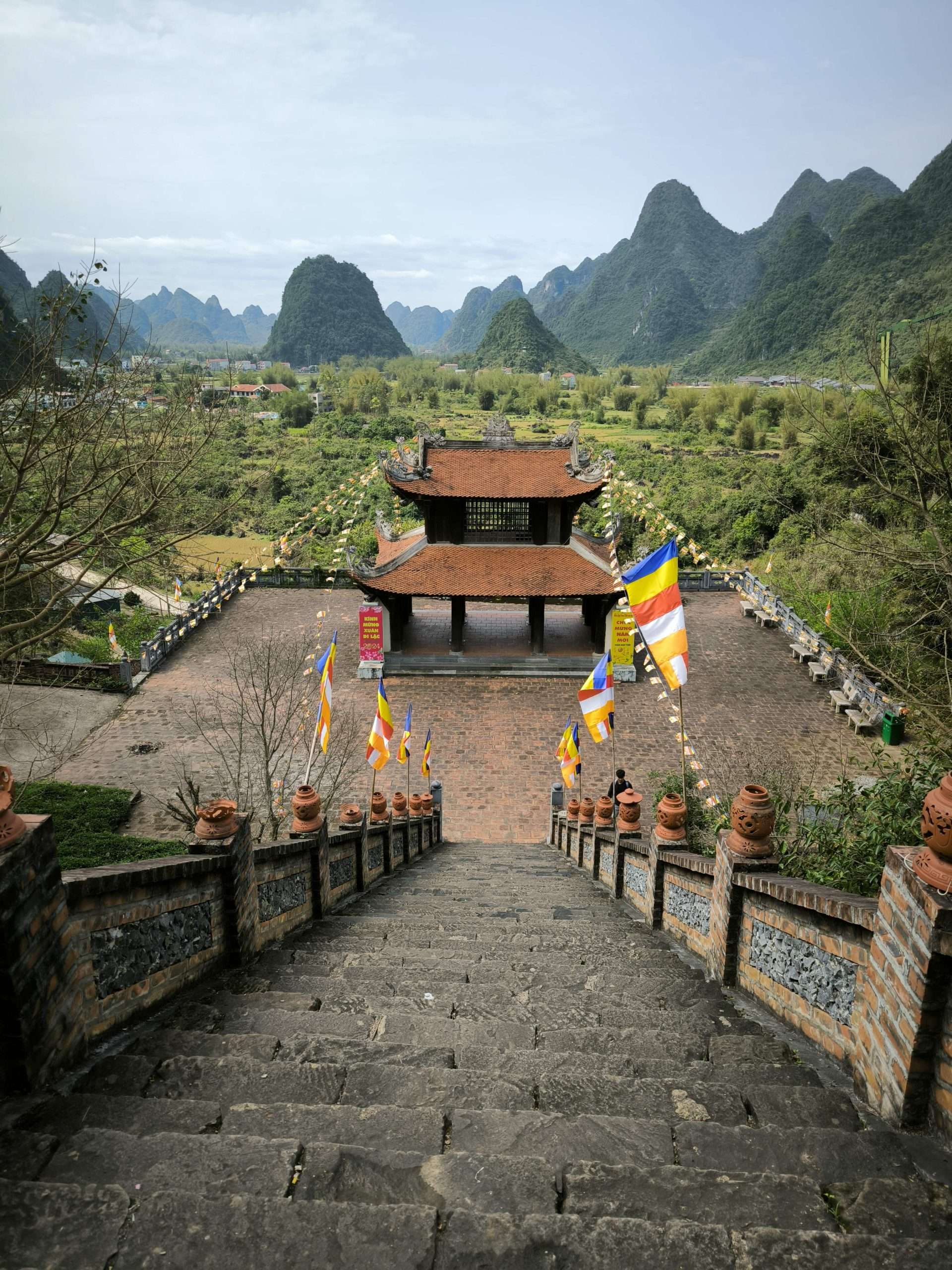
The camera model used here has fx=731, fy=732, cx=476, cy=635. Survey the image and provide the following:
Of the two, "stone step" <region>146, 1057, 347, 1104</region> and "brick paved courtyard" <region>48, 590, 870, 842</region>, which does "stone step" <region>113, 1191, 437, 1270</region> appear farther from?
"brick paved courtyard" <region>48, 590, 870, 842</region>

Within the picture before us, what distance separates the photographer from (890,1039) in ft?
11.0

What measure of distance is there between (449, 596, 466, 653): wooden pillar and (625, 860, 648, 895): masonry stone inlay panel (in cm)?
1329

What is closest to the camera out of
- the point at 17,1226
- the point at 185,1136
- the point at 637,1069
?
the point at 17,1226

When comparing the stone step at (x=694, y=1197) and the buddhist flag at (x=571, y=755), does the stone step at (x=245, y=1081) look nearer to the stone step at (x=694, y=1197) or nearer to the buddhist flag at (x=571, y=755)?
the stone step at (x=694, y=1197)

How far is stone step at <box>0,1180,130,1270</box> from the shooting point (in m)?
2.40

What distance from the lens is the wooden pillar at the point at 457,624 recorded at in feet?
69.9

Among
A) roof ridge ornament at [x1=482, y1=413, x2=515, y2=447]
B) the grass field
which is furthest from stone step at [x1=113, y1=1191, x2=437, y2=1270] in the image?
the grass field

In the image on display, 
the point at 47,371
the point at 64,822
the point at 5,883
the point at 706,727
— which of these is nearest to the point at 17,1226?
the point at 5,883

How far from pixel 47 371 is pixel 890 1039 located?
33.8ft

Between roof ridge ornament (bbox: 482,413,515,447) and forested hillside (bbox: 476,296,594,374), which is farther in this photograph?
forested hillside (bbox: 476,296,594,374)

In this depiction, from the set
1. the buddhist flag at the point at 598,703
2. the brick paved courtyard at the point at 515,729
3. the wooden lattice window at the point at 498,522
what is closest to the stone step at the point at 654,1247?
the buddhist flag at the point at 598,703

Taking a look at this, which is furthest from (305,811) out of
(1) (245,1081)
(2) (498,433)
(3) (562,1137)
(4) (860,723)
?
(2) (498,433)

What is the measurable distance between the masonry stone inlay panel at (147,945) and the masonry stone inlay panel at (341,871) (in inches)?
103

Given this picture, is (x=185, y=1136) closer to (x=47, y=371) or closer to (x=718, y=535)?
(x=47, y=371)
